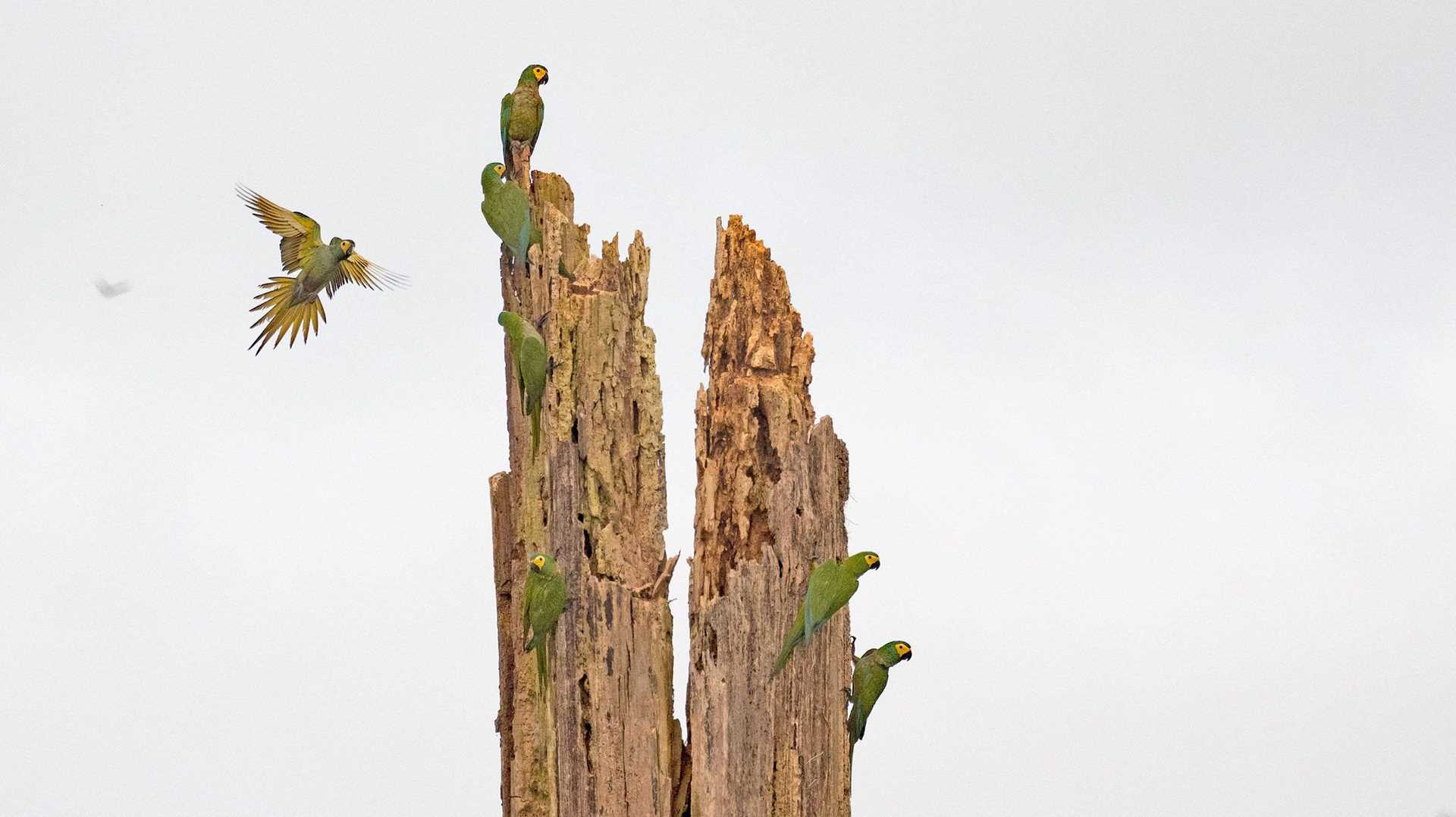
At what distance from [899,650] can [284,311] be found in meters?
3.88

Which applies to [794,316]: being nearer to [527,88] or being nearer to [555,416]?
[555,416]

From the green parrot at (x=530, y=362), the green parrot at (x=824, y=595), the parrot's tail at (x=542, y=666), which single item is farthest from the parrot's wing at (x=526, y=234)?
the green parrot at (x=824, y=595)

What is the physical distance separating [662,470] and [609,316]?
0.83 m

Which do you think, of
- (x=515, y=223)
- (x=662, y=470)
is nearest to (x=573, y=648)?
(x=662, y=470)

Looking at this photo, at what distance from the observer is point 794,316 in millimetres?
8633

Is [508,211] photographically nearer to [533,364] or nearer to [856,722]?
[533,364]

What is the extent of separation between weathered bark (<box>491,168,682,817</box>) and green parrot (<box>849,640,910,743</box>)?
918 millimetres

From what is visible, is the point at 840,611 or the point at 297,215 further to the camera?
the point at 297,215

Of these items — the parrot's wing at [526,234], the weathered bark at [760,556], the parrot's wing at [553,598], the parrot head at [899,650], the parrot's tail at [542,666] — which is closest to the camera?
the weathered bark at [760,556]

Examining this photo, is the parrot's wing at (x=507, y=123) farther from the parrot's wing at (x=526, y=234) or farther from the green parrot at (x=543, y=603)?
the green parrot at (x=543, y=603)

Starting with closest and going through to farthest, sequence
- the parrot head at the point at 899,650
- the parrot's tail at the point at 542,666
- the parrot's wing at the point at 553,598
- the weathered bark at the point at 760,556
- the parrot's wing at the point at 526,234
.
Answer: the weathered bark at the point at 760,556 → the parrot's wing at the point at 553,598 → the parrot's tail at the point at 542,666 → the parrot head at the point at 899,650 → the parrot's wing at the point at 526,234

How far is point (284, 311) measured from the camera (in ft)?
31.6

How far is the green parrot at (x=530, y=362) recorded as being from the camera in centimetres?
873

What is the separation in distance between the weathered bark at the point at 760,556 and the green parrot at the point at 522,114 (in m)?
1.29
